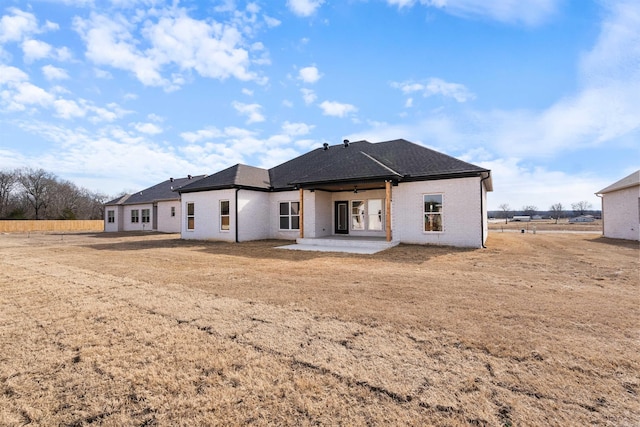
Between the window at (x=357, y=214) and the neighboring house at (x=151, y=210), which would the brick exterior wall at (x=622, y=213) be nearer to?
the window at (x=357, y=214)

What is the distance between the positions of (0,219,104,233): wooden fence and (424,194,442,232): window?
1596 inches

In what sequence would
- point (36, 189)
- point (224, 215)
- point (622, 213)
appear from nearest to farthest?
point (224, 215) → point (622, 213) → point (36, 189)

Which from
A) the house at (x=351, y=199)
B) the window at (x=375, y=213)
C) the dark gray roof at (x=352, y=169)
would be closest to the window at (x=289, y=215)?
the house at (x=351, y=199)

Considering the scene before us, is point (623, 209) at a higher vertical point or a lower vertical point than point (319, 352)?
higher

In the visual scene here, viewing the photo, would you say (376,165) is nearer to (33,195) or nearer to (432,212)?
(432,212)

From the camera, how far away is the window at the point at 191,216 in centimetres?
1758

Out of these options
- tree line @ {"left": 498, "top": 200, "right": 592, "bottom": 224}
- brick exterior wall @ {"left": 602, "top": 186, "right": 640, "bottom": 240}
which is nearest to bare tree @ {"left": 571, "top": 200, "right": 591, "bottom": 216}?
tree line @ {"left": 498, "top": 200, "right": 592, "bottom": 224}

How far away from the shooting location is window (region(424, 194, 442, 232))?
508 inches

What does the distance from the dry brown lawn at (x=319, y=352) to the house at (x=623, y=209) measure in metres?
14.0

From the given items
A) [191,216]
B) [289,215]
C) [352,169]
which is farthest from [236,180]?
[352,169]

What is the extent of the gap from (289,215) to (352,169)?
4940 mm

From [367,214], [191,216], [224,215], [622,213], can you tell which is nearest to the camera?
[367,214]

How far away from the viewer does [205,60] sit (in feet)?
37.4

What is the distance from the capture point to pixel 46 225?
114 feet
